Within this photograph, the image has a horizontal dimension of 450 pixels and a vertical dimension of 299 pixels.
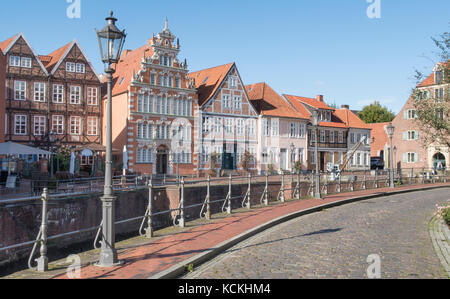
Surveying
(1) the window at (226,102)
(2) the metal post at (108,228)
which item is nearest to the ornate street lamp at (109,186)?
(2) the metal post at (108,228)

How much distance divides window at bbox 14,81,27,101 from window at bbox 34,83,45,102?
2.73ft

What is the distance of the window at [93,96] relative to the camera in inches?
1582

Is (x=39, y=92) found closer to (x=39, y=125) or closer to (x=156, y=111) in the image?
(x=39, y=125)

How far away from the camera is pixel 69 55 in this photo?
38.9 m

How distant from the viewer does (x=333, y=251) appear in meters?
10.1

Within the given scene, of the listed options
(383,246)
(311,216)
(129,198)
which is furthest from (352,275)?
(129,198)

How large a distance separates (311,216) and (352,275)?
29.4 feet

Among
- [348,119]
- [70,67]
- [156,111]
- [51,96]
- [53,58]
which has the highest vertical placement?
[53,58]

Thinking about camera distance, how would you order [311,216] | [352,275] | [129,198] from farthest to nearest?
[129,198] < [311,216] < [352,275]

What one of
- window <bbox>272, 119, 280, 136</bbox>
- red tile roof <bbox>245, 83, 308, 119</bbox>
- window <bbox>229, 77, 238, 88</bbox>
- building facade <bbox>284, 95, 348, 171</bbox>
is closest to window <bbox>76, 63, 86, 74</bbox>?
window <bbox>229, 77, 238, 88</bbox>

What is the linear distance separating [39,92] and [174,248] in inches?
1239

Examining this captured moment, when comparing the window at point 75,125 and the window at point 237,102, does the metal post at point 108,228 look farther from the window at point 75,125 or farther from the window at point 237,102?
the window at point 237,102

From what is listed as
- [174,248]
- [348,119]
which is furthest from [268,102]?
[174,248]
